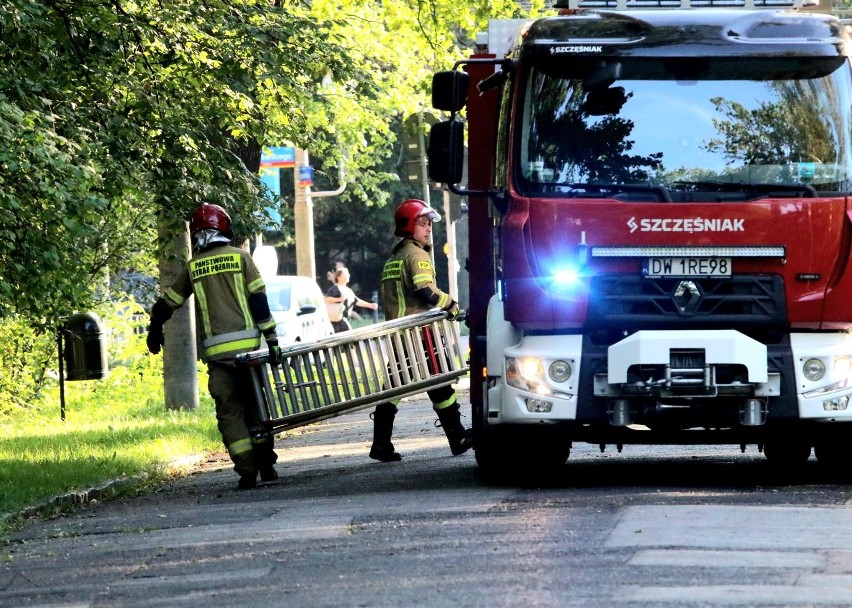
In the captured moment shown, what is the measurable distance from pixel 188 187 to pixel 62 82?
1.32m

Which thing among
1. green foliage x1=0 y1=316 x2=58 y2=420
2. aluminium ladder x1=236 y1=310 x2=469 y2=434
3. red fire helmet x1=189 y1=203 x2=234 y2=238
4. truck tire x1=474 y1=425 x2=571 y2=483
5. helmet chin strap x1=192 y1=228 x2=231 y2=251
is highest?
red fire helmet x1=189 y1=203 x2=234 y2=238

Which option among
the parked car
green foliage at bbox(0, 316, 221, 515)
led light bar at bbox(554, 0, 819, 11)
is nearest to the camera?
led light bar at bbox(554, 0, 819, 11)

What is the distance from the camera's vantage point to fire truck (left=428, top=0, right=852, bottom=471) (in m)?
10.4

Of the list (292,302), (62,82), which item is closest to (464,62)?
(62,82)

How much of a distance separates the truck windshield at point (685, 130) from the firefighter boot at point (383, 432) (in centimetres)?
355

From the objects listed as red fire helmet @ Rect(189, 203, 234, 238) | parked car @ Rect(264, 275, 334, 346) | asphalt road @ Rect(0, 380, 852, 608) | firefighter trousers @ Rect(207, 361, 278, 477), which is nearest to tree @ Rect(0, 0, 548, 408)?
red fire helmet @ Rect(189, 203, 234, 238)

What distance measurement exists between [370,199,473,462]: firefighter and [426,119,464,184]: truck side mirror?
2801 mm

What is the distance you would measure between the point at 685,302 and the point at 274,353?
3.07 m

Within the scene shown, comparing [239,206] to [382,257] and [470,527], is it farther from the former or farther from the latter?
[382,257]

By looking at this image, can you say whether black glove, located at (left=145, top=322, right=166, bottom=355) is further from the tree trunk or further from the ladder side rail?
the tree trunk

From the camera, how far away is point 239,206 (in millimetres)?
15211

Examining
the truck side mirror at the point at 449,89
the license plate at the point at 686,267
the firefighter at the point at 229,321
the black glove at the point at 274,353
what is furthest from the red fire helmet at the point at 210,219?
the license plate at the point at 686,267

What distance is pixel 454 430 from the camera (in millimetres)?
13766

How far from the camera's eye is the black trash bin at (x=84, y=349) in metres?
19.2
